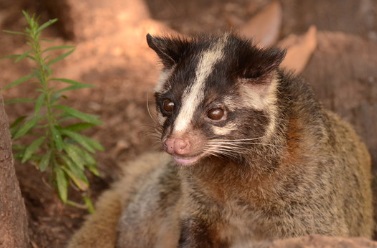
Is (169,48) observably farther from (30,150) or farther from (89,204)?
(89,204)

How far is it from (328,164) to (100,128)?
307 cm

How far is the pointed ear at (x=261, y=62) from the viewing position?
182 inches

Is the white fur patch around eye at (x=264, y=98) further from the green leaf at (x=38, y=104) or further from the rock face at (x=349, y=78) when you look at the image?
the rock face at (x=349, y=78)

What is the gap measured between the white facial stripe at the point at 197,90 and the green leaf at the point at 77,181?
165cm

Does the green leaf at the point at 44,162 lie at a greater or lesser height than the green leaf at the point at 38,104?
lesser

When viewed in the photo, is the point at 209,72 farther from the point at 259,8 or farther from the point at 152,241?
the point at 259,8

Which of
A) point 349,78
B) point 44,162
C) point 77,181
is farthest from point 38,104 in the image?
point 349,78

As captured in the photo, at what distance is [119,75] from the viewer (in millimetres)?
8094

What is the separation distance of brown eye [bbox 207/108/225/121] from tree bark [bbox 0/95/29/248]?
1.31m

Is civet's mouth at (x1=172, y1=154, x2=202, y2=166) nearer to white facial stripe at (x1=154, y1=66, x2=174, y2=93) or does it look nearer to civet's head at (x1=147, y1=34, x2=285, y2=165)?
civet's head at (x1=147, y1=34, x2=285, y2=165)

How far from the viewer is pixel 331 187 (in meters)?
5.17

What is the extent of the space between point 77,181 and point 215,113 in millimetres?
1945

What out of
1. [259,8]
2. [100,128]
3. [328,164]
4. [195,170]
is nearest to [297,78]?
[328,164]

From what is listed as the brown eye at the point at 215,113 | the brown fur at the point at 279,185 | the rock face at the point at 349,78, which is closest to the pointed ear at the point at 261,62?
the brown fur at the point at 279,185
